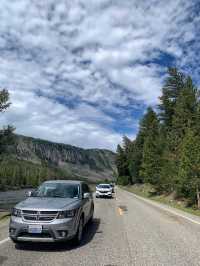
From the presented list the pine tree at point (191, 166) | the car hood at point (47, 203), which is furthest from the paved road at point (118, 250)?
the pine tree at point (191, 166)

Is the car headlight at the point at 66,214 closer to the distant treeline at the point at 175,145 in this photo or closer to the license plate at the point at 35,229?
the license plate at the point at 35,229

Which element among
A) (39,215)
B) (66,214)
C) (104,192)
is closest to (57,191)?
(66,214)

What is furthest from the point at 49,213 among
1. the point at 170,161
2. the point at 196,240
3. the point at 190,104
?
the point at 190,104

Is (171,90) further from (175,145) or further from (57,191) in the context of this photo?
(57,191)

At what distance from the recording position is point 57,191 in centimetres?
1073

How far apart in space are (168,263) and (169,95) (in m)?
56.5

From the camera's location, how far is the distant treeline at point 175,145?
28.6 metres

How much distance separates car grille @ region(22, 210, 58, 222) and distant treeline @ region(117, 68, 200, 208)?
824 inches

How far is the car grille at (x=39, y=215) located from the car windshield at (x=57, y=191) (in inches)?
70.3

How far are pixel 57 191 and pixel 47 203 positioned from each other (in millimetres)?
1596

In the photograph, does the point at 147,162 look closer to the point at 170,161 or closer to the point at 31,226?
the point at 170,161

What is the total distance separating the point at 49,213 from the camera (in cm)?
857

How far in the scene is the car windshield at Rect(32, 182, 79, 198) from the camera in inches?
414

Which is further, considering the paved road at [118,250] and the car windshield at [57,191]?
the car windshield at [57,191]
